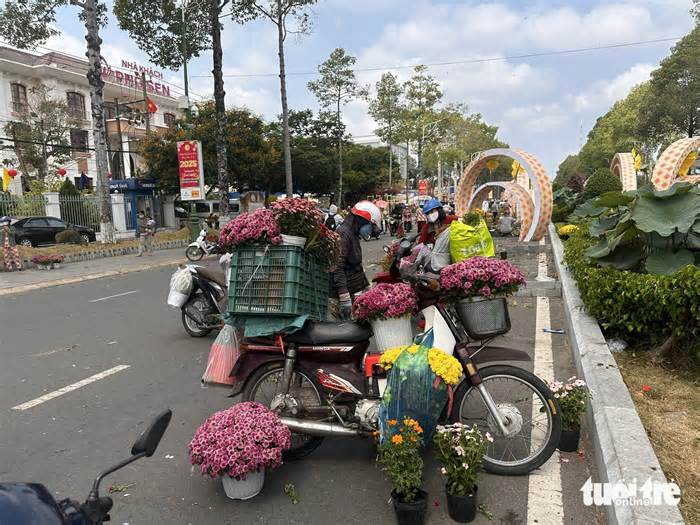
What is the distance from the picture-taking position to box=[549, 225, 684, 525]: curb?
7.64ft

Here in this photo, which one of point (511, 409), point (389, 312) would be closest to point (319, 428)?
point (389, 312)

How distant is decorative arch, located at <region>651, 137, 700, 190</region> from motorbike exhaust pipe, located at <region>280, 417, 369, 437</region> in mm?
16300

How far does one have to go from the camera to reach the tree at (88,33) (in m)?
16.8

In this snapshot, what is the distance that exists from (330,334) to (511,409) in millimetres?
1245

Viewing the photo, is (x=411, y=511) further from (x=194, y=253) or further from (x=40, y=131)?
(x=40, y=131)

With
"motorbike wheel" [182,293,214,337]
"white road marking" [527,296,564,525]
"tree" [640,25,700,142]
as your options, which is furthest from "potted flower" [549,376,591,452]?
"tree" [640,25,700,142]

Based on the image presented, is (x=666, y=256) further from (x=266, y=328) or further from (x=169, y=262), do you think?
(x=169, y=262)

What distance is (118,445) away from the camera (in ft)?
12.3

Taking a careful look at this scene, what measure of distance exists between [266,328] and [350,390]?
27.7 inches

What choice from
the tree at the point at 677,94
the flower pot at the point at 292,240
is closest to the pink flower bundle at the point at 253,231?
the flower pot at the point at 292,240

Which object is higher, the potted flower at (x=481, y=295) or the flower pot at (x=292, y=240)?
the flower pot at (x=292, y=240)

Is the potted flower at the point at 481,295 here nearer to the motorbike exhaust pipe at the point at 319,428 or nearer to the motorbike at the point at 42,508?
the motorbike exhaust pipe at the point at 319,428

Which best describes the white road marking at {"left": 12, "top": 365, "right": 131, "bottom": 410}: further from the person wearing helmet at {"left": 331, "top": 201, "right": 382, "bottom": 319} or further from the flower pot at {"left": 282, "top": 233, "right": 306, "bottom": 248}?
→ the flower pot at {"left": 282, "top": 233, "right": 306, "bottom": 248}

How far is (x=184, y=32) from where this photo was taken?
20.4m
